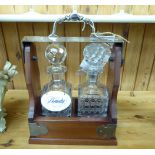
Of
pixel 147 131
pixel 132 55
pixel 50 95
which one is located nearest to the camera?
pixel 50 95

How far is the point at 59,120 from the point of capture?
75cm

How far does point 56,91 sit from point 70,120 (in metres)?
0.11

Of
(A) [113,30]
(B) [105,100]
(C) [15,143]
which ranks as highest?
(A) [113,30]

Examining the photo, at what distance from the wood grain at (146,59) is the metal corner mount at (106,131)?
1.15 ft

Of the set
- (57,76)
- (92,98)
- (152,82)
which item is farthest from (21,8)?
(152,82)

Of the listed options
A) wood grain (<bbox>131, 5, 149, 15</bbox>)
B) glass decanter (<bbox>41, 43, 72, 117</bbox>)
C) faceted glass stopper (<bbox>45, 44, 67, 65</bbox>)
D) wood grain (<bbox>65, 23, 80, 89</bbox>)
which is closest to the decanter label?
glass decanter (<bbox>41, 43, 72, 117</bbox>)

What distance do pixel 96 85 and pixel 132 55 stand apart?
0.28 m

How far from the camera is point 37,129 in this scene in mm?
775

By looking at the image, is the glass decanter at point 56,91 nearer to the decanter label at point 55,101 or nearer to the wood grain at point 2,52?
the decanter label at point 55,101

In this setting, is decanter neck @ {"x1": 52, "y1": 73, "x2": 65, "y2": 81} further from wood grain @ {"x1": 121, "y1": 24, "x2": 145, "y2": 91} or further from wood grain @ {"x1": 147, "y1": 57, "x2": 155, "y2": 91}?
wood grain @ {"x1": 147, "y1": 57, "x2": 155, "y2": 91}

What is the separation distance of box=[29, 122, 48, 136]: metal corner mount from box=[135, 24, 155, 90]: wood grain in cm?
50

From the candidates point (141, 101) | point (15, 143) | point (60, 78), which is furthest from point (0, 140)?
point (141, 101)

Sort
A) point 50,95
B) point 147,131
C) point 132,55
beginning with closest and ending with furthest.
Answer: point 50,95 < point 147,131 < point 132,55
